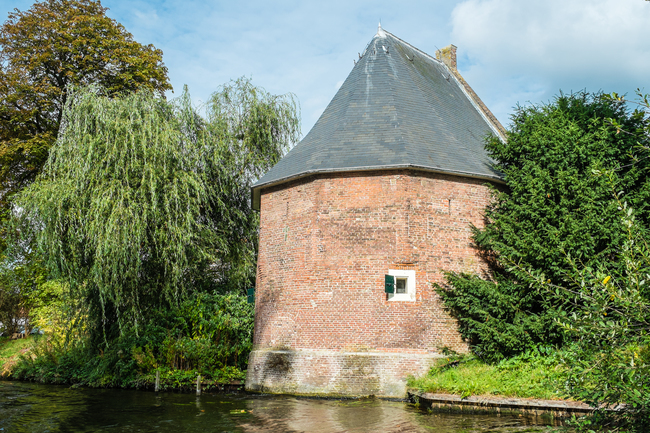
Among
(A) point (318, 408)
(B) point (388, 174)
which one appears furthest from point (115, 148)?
(A) point (318, 408)

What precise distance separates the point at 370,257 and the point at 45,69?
13.6m

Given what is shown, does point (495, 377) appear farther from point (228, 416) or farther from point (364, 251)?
point (228, 416)

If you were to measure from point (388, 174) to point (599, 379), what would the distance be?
8.95 metres

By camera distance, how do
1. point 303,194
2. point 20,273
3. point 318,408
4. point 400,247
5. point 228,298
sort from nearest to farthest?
point 318,408, point 400,247, point 303,194, point 228,298, point 20,273

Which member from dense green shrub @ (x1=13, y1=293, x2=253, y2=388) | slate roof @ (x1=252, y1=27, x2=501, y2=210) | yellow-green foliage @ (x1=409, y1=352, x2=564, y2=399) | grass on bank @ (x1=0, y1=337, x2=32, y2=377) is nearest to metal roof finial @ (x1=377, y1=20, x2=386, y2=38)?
slate roof @ (x1=252, y1=27, x2=501, y2=210)

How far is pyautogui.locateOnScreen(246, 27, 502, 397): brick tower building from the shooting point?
512 inches

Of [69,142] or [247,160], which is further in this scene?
[247,160]

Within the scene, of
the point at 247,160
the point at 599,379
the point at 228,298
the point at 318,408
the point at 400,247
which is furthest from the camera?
the point at 247,160

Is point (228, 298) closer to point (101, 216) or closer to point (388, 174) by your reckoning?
point (101, 216)

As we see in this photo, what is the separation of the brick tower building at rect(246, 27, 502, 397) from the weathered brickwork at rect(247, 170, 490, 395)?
0.08ft

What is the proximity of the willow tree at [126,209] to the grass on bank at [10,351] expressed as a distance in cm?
738

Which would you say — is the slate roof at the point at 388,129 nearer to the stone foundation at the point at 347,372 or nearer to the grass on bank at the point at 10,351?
the stone foundation at the point at 347,372

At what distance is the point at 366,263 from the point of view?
13422mm

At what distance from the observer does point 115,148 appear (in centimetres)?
1477
